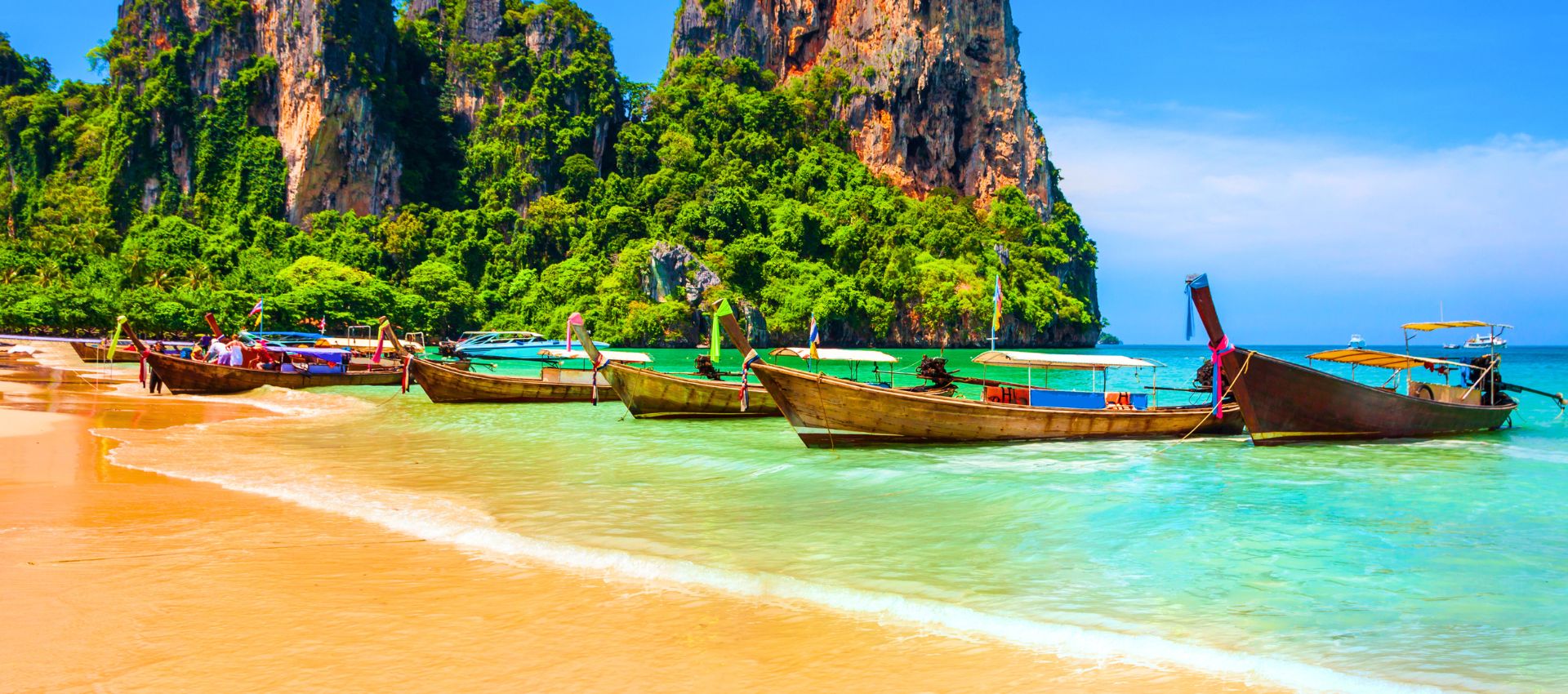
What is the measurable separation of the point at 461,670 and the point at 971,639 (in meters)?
3.10

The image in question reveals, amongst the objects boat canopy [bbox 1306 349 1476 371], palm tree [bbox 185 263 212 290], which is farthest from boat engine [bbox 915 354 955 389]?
palm tree [bbox 185 263 212 290]

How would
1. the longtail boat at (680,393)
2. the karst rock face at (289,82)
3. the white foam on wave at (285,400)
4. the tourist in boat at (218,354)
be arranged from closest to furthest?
the longtail boat at (680,393) < the white foam on wave at (285,400) < the tourist in boat at (218,354) < the karst rock face at (289,82)

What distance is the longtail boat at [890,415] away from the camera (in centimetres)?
1605

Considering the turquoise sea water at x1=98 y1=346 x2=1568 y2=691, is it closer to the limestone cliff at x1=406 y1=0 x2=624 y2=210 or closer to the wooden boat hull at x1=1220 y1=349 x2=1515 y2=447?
the wooden boat hull at x1=1220 y1=349 x2=1515 y2=447

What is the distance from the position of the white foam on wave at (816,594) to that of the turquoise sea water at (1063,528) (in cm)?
3

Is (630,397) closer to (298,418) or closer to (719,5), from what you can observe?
(298,418)

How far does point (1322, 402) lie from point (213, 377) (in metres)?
27.9

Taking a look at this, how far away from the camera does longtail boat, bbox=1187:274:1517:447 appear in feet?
53.3

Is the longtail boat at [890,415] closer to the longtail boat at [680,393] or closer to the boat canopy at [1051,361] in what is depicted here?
the boat canopy at [1051,361]

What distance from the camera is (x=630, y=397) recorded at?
2228 cm

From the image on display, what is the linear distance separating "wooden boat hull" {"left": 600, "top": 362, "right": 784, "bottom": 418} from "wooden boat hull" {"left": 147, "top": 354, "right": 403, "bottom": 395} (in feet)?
40.5

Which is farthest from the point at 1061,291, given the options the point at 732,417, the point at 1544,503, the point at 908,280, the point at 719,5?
the point at 1544,503

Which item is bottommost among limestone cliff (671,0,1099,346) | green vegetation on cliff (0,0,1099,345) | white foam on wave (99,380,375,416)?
white foam on wave (99,380,375,416)

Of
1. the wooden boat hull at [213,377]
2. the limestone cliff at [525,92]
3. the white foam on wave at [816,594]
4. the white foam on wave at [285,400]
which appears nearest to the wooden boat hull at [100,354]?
the white foam on wave at [285,400]
